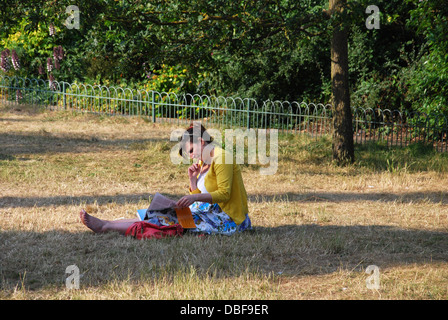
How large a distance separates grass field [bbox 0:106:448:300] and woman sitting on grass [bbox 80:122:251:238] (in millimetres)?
174

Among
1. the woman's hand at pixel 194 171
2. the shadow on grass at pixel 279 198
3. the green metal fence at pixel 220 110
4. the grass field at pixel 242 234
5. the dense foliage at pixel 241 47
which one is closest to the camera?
the grass field at pixel 242 234

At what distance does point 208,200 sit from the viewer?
16.7ft

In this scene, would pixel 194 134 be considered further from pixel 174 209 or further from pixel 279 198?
pixel 279 198

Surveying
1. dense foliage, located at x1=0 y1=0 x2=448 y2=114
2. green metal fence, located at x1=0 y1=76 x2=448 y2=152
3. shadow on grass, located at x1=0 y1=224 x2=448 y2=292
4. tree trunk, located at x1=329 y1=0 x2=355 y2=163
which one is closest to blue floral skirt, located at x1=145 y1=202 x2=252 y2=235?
shadow on grass, located at x1=0 y1=224 x2=448 y2=292

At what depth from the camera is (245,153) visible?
9.84 meters

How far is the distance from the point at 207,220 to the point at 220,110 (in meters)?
8.67

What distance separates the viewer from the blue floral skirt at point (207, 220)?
17.4 feet

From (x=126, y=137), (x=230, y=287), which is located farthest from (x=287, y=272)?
(x=126, y=137)

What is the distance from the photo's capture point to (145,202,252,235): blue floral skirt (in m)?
5.32

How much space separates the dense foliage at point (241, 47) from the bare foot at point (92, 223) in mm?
3292

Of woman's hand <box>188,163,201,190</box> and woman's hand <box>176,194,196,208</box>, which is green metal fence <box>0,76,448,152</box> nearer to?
woman's hand <box>188,163,201,190</box>

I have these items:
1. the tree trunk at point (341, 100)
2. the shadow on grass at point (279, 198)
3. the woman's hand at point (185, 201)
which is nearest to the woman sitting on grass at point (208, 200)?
the woman's hand at point (185, 201)

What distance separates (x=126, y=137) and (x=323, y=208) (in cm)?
574

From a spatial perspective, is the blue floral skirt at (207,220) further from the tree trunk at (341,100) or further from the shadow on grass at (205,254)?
the tree trunk at (341,100)
